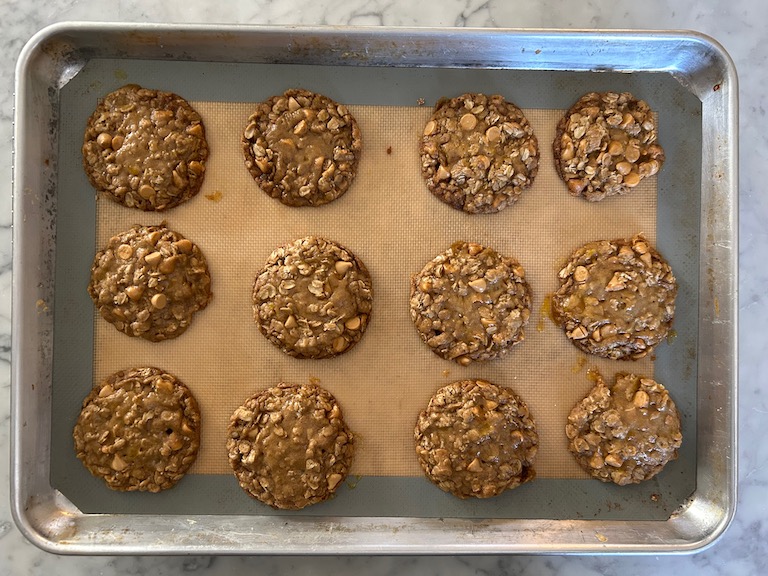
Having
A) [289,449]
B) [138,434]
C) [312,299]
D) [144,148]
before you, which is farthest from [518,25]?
[138,434]

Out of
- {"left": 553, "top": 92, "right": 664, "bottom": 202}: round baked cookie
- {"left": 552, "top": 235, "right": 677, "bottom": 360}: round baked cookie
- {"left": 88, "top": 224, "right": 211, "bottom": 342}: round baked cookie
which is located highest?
{"left": 553, "top": 92, "right": 664, "bottom": 202}: round baked cookie

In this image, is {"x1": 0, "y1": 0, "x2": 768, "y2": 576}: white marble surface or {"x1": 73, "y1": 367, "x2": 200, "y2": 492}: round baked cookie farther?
{"x1": 0, "y1": 0, "x2": 768, "y2": 576}: white marble surface

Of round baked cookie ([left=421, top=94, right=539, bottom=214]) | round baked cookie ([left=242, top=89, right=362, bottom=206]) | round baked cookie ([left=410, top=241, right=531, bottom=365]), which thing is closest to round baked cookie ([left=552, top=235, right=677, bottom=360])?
round baked cookie ([left=410, top=241, right=531, bottom=365])

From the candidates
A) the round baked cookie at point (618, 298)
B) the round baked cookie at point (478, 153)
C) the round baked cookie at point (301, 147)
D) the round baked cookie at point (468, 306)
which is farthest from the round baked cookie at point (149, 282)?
the round baked cookie at point (618, 298)

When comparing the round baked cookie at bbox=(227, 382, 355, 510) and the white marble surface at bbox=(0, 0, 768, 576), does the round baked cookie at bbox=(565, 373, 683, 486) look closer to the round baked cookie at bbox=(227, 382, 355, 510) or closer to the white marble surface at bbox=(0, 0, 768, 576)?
the white marble surface at bbox=(0, 0, 768, 576)

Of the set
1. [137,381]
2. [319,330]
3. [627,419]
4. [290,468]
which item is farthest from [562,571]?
[137,381]

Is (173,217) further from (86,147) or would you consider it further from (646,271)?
(646,271)

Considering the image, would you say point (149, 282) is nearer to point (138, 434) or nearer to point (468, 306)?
point (138, 434)
